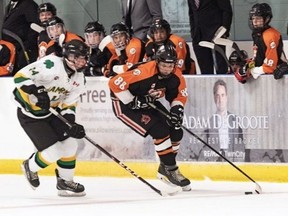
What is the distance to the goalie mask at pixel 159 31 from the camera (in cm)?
708

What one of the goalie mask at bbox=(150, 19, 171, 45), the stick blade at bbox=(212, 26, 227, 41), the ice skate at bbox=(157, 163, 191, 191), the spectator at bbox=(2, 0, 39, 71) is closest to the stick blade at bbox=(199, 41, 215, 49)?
the stick blade at bbox=(212, 26, 227, 41)

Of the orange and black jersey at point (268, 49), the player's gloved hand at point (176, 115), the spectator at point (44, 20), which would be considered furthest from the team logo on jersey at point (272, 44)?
the spectator at point (44, 20)

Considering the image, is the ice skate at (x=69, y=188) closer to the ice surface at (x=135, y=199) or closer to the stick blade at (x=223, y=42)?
the ice surface at (x=135, y=199)

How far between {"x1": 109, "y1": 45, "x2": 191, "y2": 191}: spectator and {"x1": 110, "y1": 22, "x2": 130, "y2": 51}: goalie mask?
2.20ft

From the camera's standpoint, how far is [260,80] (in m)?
6.80

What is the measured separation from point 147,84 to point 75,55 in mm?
507

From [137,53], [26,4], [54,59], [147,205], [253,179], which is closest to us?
[147,205]

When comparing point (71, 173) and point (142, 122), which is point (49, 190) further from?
point (142, 122)

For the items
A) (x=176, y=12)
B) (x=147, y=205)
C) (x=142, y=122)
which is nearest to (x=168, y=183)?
(x=142, y=122)

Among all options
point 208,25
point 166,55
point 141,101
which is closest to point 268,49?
point 208,25

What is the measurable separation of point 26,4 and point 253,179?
2.42 metres

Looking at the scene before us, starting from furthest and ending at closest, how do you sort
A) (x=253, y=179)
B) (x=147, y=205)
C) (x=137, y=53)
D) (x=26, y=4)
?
(x=26, y=4), (x=137, y=53), (x=253, y=179), (x=147, y=205)

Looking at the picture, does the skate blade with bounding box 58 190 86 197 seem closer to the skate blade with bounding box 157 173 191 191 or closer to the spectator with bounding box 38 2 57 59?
the skate blade with bounding box 157 173 191 191

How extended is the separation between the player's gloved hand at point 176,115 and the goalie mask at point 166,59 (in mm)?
231
